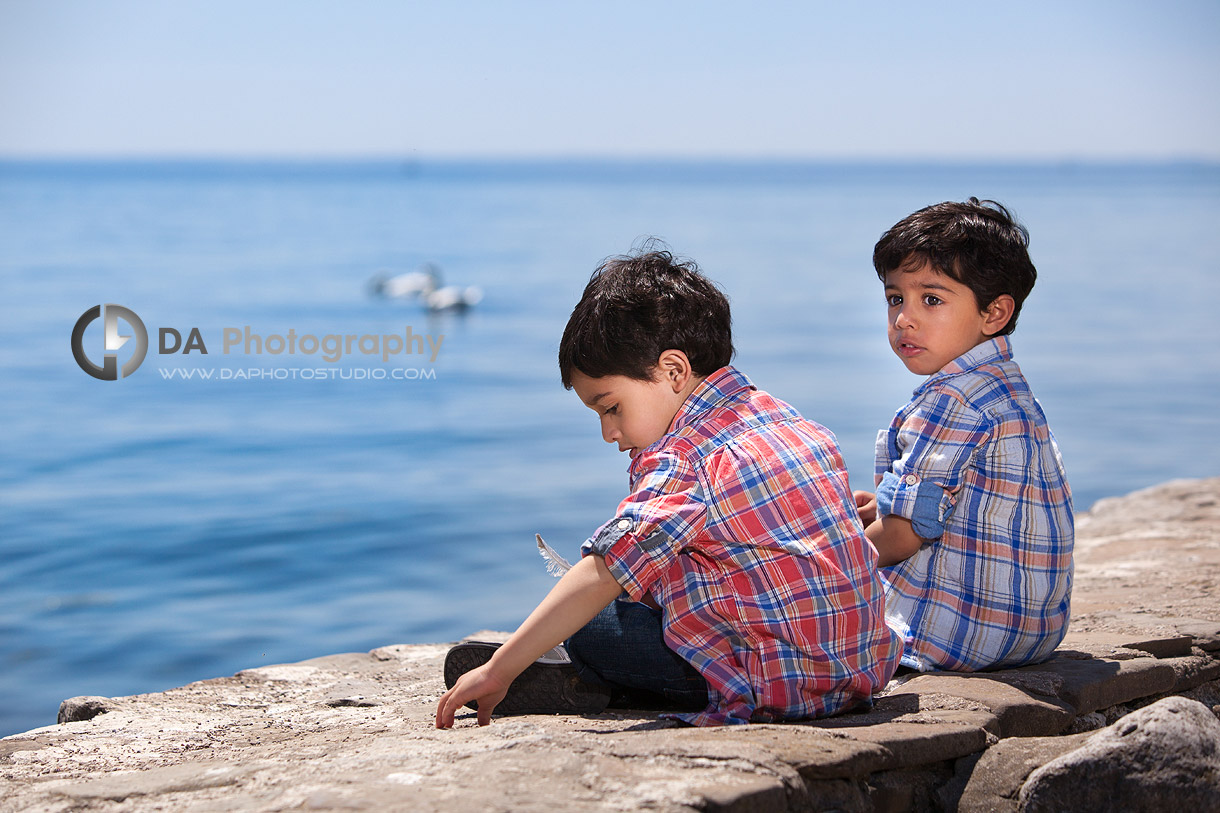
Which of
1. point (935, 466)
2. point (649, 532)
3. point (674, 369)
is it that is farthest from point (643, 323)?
point (935, 466)

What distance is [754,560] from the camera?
2066mm

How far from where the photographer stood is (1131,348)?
14.2 meters

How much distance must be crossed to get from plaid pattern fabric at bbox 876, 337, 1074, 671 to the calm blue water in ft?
13.1

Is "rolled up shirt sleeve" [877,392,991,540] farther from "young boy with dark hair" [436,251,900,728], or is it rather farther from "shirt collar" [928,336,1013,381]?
"young boy with dark hair" [436,251,900,728]

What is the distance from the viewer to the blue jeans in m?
2.19

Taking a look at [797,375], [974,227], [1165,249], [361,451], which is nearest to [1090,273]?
[1165,249]

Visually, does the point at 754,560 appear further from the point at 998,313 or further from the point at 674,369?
the point at 998,313

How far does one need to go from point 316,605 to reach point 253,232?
28.5 m

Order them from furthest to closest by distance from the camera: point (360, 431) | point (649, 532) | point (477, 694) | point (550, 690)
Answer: point (360, 431), point (550, 690), point (477, 694), point (649, 532)

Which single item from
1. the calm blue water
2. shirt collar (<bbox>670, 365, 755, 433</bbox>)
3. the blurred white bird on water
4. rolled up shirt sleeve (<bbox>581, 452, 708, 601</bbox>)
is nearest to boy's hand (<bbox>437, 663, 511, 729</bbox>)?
rolled up shirt sleeve (<bbox>581, 452, 708, 601</bbox>)

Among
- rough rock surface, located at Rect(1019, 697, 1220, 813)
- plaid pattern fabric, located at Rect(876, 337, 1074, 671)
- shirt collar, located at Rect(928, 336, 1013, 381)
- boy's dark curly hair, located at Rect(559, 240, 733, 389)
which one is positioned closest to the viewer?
rough rock surface, located at Rect(1019, 697, 1220, 813)

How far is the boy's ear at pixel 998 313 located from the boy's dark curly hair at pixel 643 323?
682 mm

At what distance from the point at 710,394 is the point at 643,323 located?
0.19m

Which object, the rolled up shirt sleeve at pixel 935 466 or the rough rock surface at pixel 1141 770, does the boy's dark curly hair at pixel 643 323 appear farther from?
the rough rock surface at pixel 1141 770
